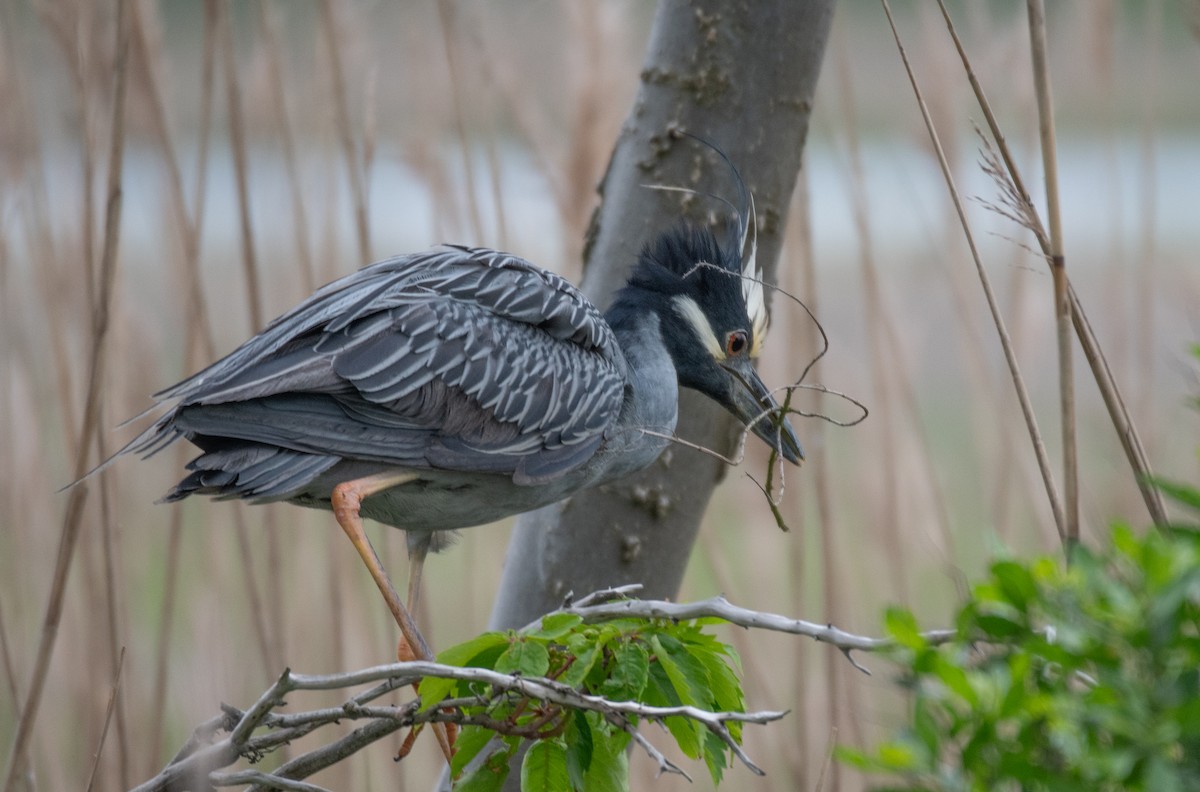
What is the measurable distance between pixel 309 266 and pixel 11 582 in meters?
0.90

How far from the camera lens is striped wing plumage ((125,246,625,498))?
1276 mm

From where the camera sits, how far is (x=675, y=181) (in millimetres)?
1641

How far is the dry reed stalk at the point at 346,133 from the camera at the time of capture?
6.25 ft

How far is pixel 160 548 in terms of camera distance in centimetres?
362

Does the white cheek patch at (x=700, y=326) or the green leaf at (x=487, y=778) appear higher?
the white cheek patch at (x=700, y=326)

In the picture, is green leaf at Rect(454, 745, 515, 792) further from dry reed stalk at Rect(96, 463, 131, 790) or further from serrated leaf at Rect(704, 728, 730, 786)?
dry reed stalk at Rect(96, 463, 131, 790)

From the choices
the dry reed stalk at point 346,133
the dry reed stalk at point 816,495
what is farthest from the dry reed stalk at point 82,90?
the dry reed stalk at point 816,495

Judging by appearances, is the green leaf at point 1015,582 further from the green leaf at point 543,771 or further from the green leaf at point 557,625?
the green leaf at point 543,771

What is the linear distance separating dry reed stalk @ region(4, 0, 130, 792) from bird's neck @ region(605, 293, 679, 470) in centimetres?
68

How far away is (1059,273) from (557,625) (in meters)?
0.52

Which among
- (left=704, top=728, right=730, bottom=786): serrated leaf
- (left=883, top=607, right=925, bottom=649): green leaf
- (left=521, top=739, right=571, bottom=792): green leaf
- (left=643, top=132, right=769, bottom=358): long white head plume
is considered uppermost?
(left=643, top=132, right=769, bottom=358): long white head plume

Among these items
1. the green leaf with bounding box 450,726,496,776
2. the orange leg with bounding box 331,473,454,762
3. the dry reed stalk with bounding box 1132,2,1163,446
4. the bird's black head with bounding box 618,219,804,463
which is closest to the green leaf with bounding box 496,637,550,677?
the green leaf with bounding box 450,726,496,776

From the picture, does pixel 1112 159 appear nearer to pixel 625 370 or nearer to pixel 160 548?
pixel 625 370

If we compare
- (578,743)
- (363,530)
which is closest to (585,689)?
(578,743)
